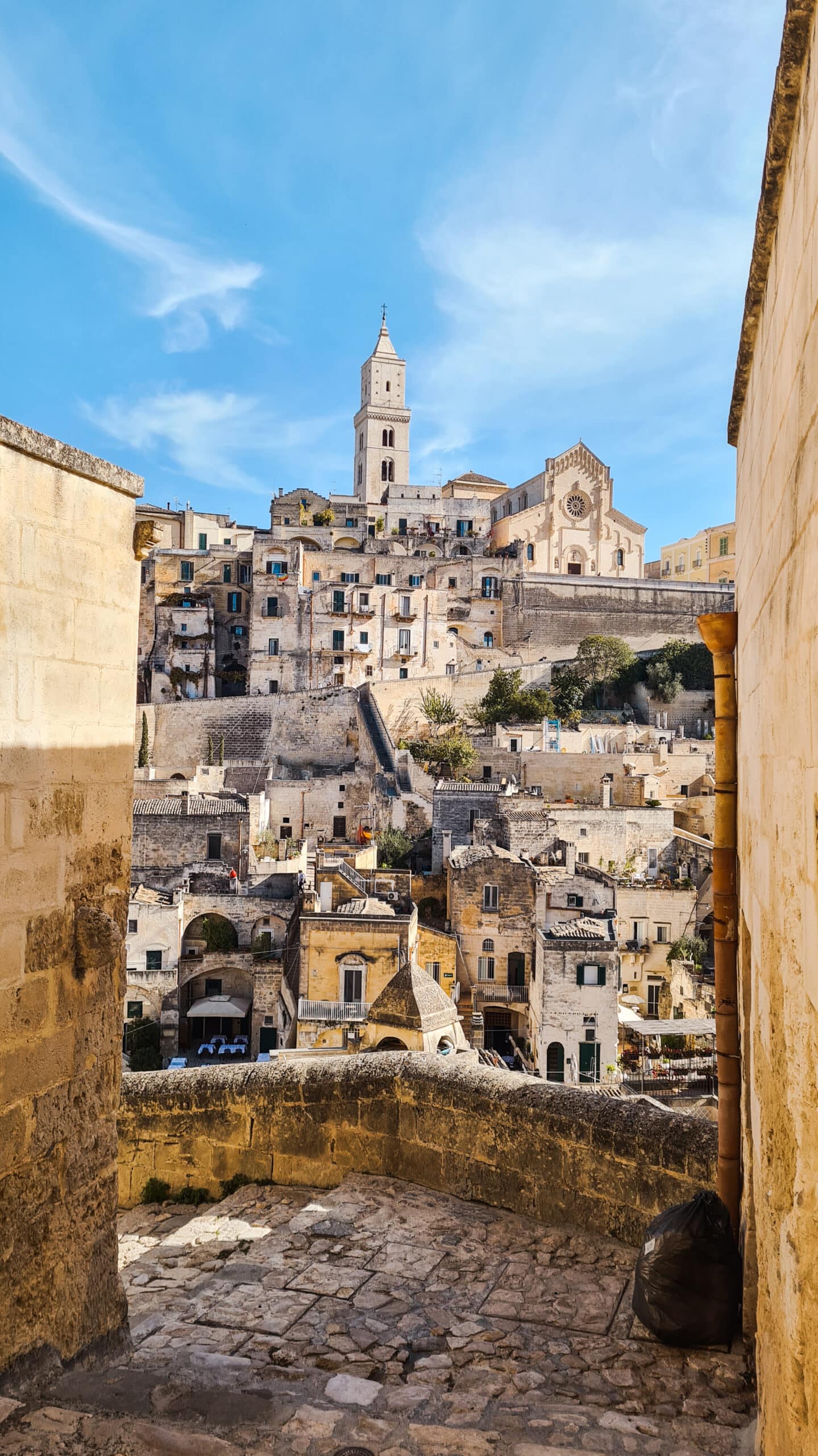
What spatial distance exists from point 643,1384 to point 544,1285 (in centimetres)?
96

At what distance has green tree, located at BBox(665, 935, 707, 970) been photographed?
2800 centimetres

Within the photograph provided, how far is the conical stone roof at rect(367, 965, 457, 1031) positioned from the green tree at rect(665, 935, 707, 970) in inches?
845

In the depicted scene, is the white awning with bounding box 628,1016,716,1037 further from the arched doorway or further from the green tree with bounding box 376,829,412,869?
the green tree with bounding box 376,829,412,869

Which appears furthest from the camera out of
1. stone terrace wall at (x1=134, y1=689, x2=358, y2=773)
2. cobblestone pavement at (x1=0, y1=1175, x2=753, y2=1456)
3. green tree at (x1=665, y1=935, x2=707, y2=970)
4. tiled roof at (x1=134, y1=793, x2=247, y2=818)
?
stone terrace wall at (x1=134, y1=689, x2=358, y2=773)

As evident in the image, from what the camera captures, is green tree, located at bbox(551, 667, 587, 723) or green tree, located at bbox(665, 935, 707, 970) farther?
green tree, located at bbox(551, 667, 587, 723)

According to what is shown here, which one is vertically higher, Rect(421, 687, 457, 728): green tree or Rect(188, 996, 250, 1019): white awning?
Rect(421, 687, 457, 728): green tree

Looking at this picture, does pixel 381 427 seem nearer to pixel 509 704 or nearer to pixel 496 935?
pixel 509 704

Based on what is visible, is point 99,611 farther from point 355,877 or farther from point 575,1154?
point 355,877

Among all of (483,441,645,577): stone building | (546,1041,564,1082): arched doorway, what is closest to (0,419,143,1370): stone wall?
(546,1041,564,1082): arched doorway

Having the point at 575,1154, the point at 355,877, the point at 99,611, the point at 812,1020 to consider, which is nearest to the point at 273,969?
the point at 355,877

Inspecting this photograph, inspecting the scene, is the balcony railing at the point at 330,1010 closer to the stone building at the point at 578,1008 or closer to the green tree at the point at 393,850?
the stone building at the point at 578,1008

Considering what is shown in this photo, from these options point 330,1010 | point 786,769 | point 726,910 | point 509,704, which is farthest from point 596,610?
point 786,769

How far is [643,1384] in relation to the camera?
12.7 feet

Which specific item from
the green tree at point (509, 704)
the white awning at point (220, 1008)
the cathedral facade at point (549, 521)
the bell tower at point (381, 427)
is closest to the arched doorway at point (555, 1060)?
the white awning at point (220, 1008)
